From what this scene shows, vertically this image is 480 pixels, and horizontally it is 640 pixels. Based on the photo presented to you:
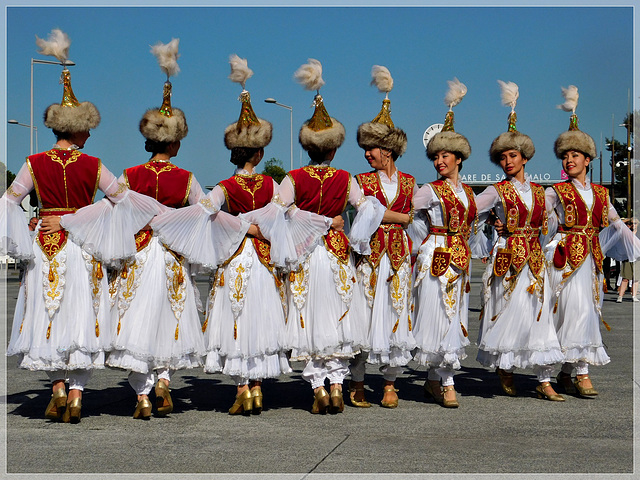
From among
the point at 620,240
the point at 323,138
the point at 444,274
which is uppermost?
the point at 323,138

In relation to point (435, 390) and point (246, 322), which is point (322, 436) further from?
point (435, 390)

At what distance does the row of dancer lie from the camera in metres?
7.09

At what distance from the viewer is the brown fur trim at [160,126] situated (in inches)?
293

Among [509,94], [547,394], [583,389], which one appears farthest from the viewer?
[509,94]

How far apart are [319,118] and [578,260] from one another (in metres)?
2.88

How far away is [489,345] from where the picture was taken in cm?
839


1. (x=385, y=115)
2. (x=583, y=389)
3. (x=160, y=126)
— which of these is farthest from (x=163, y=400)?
(x=583, y=389)

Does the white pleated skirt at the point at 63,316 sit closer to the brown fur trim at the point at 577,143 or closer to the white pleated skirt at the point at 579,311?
the white pleated skirt at the point at 579,311

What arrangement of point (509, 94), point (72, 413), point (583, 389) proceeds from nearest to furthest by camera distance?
point (72, 413) → point (583, 389) → point (509, 94)

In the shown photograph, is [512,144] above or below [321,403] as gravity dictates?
above

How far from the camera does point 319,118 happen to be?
7703 millimetres

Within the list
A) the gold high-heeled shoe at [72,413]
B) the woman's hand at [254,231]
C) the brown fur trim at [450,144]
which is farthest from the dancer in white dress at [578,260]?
the gold high-heeled shoe at [72,413]

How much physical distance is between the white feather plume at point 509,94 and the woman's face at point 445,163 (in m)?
1.26

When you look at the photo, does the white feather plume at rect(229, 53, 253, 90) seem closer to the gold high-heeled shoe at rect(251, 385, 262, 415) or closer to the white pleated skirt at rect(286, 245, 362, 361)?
the white pleated skirt at rect(286, 245, 362, 361)
